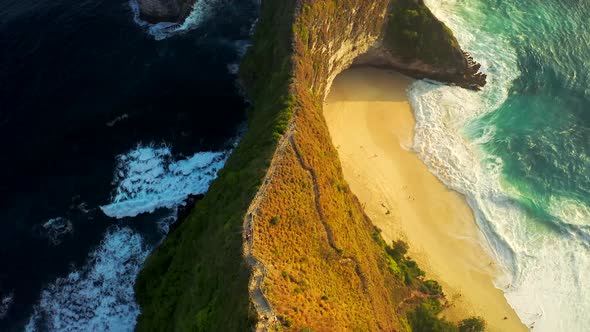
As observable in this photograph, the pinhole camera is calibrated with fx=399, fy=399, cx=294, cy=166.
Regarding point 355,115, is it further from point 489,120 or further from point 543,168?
point 543,168

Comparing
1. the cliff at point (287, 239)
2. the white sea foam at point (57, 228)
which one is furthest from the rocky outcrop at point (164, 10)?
the white sea foam at point (57, 228)

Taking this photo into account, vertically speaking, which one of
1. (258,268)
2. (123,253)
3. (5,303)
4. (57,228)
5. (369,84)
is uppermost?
(369,84)

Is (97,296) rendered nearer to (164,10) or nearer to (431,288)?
(431,288)

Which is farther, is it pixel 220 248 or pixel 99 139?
pixel 99 139

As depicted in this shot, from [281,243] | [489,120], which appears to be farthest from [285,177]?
[489,120]

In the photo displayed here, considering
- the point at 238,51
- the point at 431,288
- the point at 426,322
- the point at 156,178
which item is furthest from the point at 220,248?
the point at 238,51

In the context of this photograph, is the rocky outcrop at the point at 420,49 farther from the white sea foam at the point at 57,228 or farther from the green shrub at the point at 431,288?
the white sea foam at the point at 57,228

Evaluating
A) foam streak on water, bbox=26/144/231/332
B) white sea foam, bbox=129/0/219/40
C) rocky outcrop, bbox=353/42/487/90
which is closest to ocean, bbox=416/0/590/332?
rocky outcrop, bbox=353/42/487/90

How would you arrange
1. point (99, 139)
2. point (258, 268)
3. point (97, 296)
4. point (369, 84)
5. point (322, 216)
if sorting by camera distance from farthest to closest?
point (369, 84)
point (99, 139)
point (97, 296)
point (322, 216)
point (258, 268)
